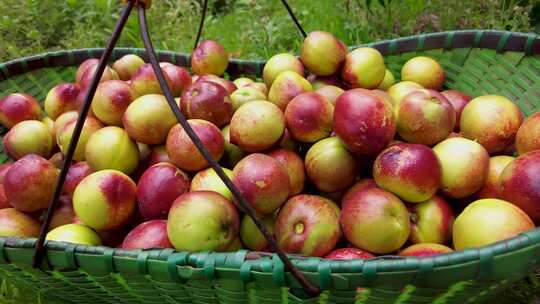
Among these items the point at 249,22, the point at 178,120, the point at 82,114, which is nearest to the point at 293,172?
the point at 178,120

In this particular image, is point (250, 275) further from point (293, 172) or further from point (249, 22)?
point (249, 22)

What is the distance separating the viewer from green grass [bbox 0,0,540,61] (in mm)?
3393

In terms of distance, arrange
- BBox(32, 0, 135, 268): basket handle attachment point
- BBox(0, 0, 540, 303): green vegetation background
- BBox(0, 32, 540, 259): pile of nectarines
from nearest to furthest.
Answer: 1. BBox(32, 0, 135, 268): basket handle attachment point
2. BBox(0, 32, 540, 259): pile of nectarines
3. BBox(0, 0, 540, 303): green vegetation background

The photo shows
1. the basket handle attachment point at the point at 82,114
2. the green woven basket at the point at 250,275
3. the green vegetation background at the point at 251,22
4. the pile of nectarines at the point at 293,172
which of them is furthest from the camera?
the green vegetation background at the point at 251,22

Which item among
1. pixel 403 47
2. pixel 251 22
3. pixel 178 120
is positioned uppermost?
pixel 178 120

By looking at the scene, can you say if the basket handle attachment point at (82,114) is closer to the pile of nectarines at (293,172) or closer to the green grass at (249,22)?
the pile of nectarines at (293,172)

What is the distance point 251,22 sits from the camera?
4.05 m

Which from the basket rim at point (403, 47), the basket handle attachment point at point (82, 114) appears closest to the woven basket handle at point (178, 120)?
the basket handle attachment point at point (82, 114)

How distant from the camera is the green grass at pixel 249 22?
134 inches

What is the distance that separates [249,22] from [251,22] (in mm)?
19

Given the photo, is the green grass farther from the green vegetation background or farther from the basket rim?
the basket rim

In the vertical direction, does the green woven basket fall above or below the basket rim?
below

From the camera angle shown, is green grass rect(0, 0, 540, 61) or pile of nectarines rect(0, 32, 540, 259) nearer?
pile of nectarines rect(0, 32, 540, 259)

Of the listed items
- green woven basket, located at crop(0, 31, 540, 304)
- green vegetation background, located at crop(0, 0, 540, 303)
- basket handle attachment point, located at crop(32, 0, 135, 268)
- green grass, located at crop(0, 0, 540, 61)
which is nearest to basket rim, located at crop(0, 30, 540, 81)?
green vegetation background, located at crop(0, 0, 540, 303)
